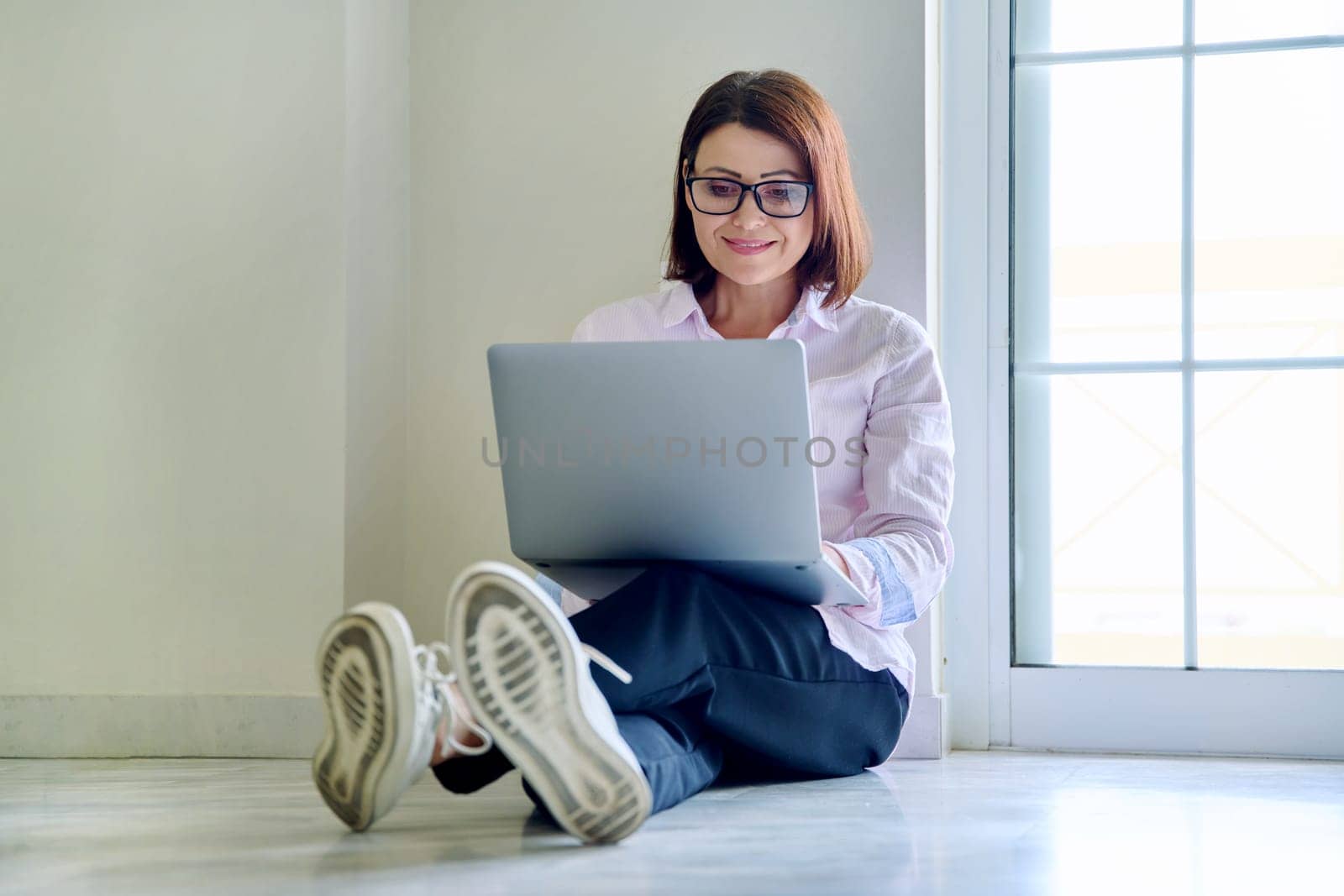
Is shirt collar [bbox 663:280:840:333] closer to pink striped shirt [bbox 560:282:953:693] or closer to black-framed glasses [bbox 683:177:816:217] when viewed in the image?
pink striped shirt [bbox 560:282:953:693]

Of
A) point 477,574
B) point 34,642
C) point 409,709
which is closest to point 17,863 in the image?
point 409,709

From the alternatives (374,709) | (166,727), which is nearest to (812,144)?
(374,709)

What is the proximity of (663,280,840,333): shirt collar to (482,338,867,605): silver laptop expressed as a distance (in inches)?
19.8

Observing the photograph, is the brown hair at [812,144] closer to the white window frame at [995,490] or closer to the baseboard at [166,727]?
the white window frame at [995,490]

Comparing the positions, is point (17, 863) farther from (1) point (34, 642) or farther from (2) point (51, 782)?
(1) point (34, 642)

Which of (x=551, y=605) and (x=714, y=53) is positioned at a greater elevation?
(x=714, y=53)

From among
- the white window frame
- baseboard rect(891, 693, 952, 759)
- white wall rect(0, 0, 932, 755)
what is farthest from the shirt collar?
baseboard rect(891, 693, 952, 759)

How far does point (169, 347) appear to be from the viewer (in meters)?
2.17

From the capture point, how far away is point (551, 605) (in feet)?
3.83

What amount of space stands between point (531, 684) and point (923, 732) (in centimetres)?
108

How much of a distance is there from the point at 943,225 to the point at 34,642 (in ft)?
5.31

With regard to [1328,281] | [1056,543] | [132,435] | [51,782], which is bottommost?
[51,782]

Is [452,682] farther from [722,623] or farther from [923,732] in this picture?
[923,732]

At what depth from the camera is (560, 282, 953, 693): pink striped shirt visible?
5.43 ft
